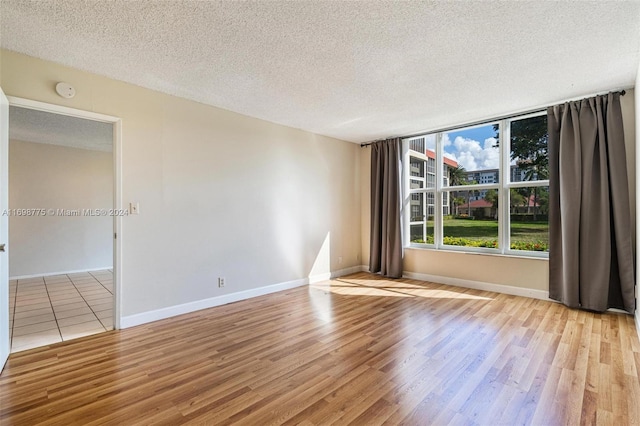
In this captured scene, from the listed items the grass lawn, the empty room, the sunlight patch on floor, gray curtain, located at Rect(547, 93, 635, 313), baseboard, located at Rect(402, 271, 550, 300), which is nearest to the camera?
the empty room

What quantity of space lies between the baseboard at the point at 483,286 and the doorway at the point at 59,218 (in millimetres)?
4506

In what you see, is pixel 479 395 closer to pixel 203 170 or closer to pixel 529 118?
pixel 203 170

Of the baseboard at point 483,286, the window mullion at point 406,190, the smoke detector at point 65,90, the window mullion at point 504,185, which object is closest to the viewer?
the smoke detector at point 65,90

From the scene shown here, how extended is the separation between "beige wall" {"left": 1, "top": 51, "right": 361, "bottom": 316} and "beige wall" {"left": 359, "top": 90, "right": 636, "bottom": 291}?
5.43 feet

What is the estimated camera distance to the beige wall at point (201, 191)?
3234 mm

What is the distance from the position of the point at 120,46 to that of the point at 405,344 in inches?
141

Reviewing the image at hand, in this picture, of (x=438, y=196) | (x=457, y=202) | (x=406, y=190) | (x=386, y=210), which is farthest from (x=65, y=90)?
(x=457, y=202)

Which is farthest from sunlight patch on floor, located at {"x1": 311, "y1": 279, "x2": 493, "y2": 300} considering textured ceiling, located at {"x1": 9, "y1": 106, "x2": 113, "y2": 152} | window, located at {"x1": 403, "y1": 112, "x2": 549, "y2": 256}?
textured ceiling, located at {"x1": 9, "y1": 106, "x2": 113, "y2": 152}

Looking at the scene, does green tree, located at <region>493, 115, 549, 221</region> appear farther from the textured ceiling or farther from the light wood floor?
the textured ceiling

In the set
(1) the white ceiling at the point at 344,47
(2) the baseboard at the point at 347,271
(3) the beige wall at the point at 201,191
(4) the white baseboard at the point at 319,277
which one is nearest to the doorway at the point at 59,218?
(3) the beige wall at the point at 201,191

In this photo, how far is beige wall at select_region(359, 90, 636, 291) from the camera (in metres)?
3.47

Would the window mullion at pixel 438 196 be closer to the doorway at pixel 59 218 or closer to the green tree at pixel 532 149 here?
the green tree at pixel 532 149

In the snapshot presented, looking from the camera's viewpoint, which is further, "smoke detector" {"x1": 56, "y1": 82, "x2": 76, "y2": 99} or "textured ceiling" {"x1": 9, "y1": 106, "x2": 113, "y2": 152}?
"textured ceiling" {"x1": 9, "y1": 106, "x2": 113, "y2": 152}

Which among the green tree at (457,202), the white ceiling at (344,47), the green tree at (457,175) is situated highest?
the white ceiling at (344,47)
